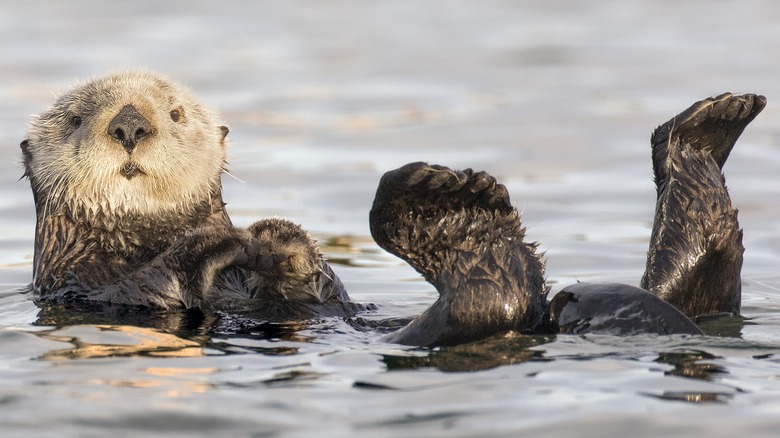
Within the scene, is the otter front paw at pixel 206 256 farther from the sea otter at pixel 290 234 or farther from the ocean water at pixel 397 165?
the ocean water at pixel 397 165

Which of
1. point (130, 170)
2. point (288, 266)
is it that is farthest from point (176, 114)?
point (288, 266)

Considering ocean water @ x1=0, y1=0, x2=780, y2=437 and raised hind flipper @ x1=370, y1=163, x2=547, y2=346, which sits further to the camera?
raised hind flipper @ x1=370, y1=163, x2=547, y2=346

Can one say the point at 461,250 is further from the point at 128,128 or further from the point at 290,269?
the point at 128,128

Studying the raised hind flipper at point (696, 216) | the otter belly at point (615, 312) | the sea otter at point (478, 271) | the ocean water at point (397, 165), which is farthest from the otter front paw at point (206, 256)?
the raised hind flipper at point (696, 216)

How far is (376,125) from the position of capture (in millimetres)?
11883

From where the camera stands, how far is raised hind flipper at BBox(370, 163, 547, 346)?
4.47 meters

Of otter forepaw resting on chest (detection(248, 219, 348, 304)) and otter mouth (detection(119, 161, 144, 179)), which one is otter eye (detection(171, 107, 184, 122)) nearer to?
otter mouth (detection(119, 161, 144, 179))

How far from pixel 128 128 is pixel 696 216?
100.0 inches

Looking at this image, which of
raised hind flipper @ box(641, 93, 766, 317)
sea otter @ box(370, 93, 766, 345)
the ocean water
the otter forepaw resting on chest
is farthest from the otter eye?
raised hind flipper @ box(641, 93, 766, 317)

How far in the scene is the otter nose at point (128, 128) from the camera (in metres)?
5.50

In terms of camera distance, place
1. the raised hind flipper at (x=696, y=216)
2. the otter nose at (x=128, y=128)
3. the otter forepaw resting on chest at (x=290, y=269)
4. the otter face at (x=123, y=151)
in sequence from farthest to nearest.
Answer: the otter face at (x=123, y=151)
the otter nose at (x=128, y=128)
the otter forepaw resting on chest at (x=290, y=269)
the raised hind flipper at (x=696, y=216)

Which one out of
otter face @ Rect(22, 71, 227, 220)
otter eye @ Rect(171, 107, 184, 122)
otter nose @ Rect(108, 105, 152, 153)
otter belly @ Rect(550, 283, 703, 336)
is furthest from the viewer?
otter eye @ Rect(171, 107, 184, 122)

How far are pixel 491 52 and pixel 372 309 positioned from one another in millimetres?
9753

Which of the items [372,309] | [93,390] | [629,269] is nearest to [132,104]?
[372,309]
